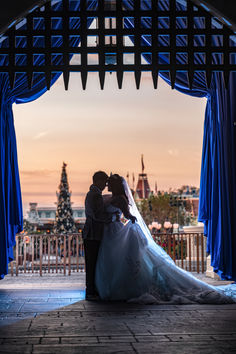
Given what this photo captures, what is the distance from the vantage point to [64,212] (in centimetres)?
2516

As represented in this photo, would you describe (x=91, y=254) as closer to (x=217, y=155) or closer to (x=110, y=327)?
(x=110, y=327)

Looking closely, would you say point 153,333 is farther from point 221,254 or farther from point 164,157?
point 164,157

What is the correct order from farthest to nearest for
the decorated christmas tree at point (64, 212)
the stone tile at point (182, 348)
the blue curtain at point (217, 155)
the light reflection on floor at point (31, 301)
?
the decorated christmas tree at point (64, 212)
the blue curtain at point (217, 155)
the light reflection on floor at point (31, 301)
the stone tile at point (182, 348)

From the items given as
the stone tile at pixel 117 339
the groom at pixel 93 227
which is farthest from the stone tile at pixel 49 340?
the groom at pixel 93 227

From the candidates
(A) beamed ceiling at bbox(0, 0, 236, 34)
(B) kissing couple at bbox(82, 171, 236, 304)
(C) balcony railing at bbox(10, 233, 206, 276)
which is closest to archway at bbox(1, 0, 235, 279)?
(A) beamed ceiling at bbox(0, 0, 236, 34)

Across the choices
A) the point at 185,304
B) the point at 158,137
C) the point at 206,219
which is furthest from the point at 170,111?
the point at 185,304

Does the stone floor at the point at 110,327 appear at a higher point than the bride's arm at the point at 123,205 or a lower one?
lower

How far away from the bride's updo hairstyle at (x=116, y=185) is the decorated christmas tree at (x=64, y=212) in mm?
18456

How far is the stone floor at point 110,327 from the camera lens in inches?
134

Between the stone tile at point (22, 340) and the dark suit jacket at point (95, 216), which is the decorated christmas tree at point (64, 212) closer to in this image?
the dark suit jacket at point (95, 216)

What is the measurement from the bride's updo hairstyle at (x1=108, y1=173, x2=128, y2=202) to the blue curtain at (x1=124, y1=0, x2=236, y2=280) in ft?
4.34

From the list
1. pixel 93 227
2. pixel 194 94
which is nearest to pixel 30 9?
pixel 93 227

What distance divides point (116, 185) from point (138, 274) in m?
1.15

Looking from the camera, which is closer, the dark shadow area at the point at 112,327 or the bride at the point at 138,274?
the dark shadow area at the point at 112,327
